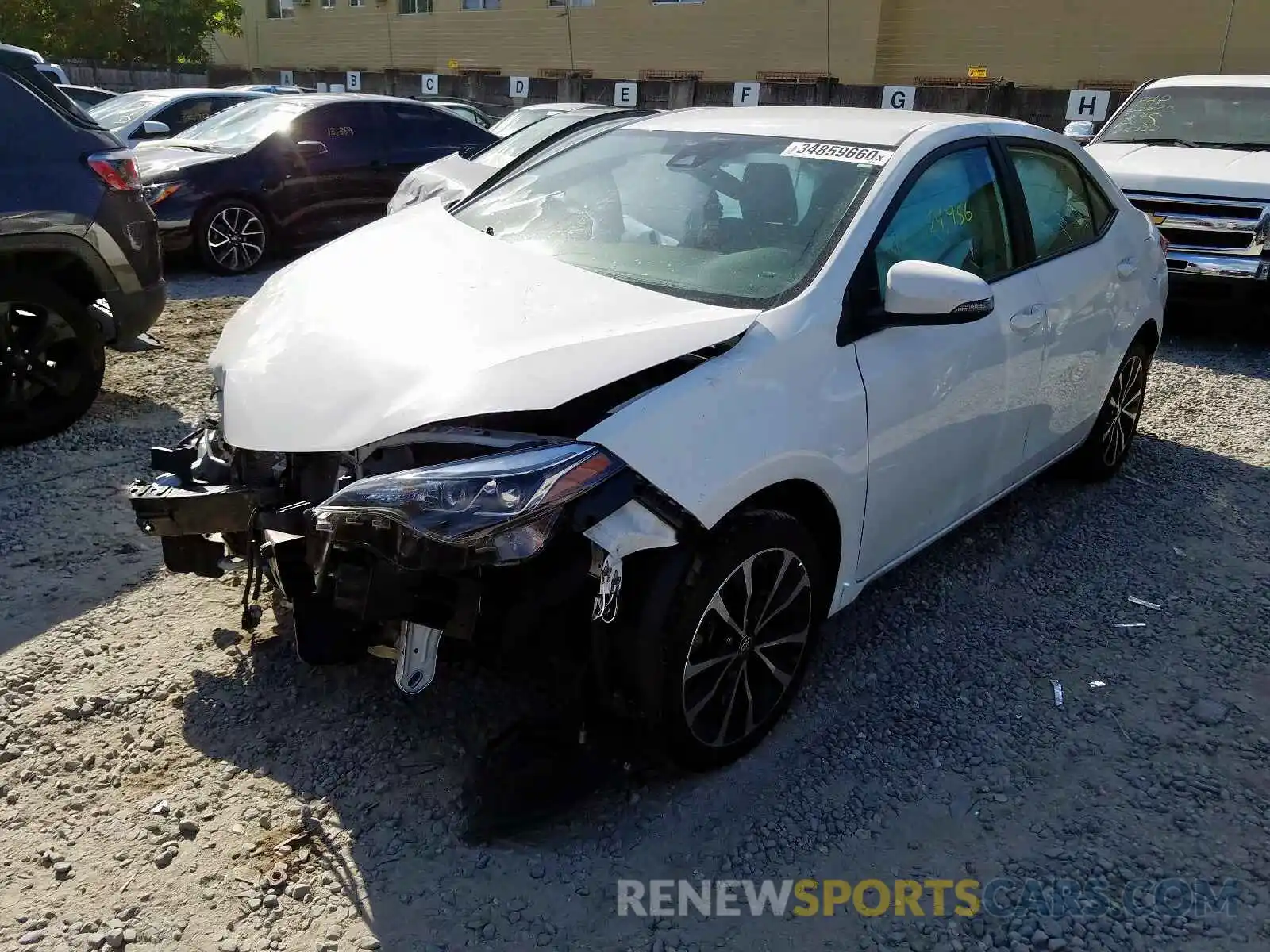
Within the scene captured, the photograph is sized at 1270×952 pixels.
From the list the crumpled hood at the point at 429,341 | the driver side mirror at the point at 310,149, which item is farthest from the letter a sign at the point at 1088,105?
the crumpled hood at the point at 429,341

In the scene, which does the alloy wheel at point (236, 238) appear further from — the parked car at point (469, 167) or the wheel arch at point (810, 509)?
the wheel arch at point (810, 509)

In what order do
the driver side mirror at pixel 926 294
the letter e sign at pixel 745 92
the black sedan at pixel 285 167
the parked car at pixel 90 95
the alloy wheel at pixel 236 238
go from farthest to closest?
the letter e sign at pixel 745 92
the parked car at pixel 90 95
the alloy wheel at pixel 236 238
the black sedan at pixel 285 167
the driver side mirror at pixel 926 294

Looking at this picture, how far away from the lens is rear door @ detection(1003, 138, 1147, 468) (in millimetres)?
4090

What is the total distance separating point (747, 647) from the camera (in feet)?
9.56

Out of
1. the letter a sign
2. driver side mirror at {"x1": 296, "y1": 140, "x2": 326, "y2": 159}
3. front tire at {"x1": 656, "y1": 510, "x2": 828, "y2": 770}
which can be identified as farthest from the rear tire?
the letter a sign

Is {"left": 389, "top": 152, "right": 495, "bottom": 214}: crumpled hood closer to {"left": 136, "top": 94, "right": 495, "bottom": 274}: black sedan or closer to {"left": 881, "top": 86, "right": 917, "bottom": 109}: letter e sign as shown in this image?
{"left": 136, "top": 94, "right": 495, "bottom": 274}: black sedan

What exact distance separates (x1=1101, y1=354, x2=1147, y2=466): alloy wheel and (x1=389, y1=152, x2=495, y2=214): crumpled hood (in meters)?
5.06

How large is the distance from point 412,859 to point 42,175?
413 centimetres

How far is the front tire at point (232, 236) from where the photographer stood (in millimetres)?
9070

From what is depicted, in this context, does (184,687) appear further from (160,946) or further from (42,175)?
(42,175)

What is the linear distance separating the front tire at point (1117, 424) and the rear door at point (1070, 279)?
0.25 metres

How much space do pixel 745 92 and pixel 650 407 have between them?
58.4ft

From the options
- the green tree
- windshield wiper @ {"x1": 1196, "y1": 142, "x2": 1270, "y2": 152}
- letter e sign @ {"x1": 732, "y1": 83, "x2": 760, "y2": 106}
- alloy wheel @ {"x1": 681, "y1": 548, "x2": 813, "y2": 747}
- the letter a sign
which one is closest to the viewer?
alloy wheel @ {"x1": 681, "y1": 548, "x2": 813, "y2": 747}

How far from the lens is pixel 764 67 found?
842 inches
